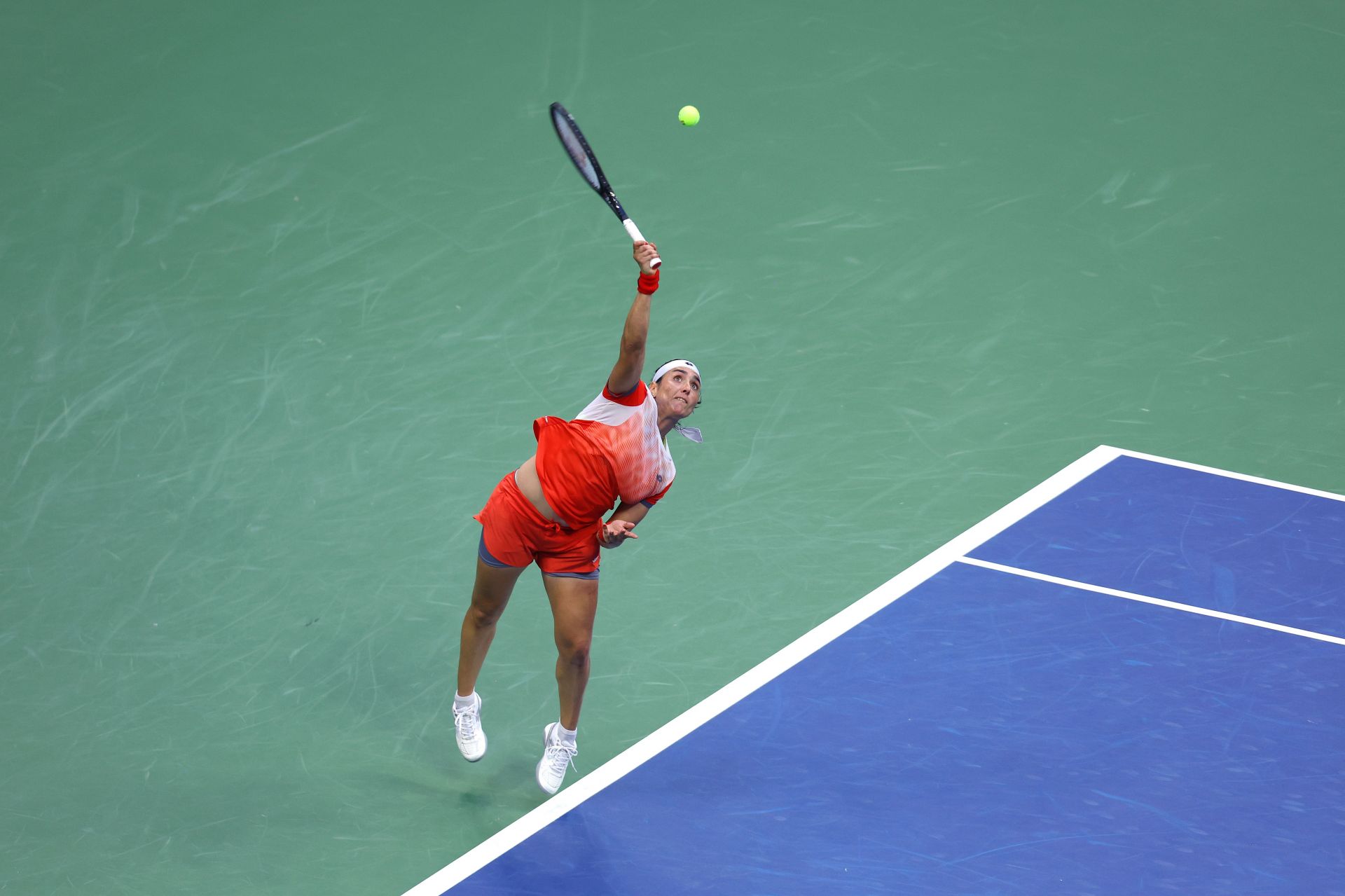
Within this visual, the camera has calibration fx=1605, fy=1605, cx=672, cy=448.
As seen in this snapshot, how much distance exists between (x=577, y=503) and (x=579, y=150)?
1.45 meters

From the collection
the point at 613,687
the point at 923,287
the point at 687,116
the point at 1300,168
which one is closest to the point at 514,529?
the point at 613,687

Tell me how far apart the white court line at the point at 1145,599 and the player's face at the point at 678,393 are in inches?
88.3

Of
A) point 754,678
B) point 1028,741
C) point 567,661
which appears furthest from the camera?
point 754,678

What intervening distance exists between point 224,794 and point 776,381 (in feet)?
12.7

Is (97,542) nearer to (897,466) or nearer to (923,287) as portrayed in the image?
(897,466)

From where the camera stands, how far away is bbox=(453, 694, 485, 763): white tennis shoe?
654cm

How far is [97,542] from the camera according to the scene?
7.77 meters

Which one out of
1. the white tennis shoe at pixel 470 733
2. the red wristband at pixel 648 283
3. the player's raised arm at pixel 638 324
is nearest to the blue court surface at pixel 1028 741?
the white tennis shoe at pixel 470 733

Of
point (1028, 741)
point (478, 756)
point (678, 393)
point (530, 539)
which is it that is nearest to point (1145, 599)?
point (1028, 741)

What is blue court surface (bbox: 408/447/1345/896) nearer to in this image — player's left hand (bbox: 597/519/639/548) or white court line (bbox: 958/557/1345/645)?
white court line (bbox: 958/557/1345/645)

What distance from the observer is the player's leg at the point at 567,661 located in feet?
20.2

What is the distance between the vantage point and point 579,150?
6434 millimetres

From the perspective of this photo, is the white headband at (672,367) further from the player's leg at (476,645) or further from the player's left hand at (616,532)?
the player's leg at (476,645)

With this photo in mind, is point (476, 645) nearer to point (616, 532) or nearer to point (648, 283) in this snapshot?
point (616, 532)
